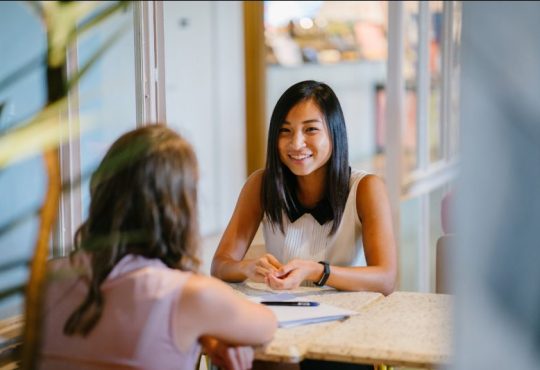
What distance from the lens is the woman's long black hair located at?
256cm

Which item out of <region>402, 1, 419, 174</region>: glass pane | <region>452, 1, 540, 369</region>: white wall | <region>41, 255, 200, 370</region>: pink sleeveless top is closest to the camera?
<region>452, 1, 540, 369</region>: white wall

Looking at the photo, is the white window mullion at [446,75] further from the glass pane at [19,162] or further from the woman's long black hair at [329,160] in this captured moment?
the glass pane at [19,162]

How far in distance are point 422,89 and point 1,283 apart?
2.85m

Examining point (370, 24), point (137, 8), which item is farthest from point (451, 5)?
point (370, 24)

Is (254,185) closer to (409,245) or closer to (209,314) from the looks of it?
(209,314)

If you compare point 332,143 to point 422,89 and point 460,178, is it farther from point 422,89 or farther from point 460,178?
point 422,89

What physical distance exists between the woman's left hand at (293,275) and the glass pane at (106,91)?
2.27 ft

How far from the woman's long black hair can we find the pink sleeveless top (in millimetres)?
974

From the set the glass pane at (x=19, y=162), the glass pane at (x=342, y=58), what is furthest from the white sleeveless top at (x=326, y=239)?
the glass pane at (x=342, y=58)

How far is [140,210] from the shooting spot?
1.63 m

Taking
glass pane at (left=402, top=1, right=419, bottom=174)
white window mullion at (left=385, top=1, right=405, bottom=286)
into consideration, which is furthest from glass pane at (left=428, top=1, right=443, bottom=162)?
white window mullion at (left=385, top=1, right=405, bottom=286)

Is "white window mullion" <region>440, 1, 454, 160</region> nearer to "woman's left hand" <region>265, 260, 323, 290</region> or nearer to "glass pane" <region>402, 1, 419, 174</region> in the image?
"glass pane" <region>402, 1, 419, 174</region>

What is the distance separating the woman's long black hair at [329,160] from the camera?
256cm

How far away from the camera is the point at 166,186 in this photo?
5.40 ft
